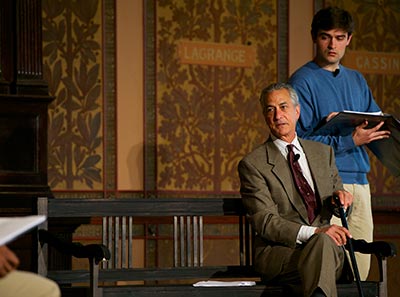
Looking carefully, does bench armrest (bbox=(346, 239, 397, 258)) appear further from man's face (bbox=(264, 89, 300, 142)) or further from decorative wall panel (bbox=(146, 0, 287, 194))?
decorative wall panel (bbox=(146, 0, 287, 194))

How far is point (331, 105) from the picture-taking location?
4293 millimetres

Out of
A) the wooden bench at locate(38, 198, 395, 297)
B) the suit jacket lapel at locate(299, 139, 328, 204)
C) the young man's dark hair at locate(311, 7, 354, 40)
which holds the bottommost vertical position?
the wooden bench at locate(38, 198, 395, 297)

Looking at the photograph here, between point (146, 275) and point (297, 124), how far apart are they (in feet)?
3.06

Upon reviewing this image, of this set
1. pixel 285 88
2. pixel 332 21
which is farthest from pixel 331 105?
pixel 332 21

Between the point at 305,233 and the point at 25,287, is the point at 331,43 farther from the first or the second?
the point at 25,287

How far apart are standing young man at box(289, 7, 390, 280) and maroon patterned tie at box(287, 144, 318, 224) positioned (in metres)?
0.21

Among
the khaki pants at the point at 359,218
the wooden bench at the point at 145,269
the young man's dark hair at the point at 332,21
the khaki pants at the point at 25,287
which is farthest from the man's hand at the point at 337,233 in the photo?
the khaki pants at the point at 25,287

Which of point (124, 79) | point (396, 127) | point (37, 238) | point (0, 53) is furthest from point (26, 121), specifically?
point (396, 127)

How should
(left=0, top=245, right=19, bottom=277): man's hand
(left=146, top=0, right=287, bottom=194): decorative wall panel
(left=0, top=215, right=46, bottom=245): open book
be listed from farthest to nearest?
(left=146, top=0, right=287, bottom=194): decorative wall panel
(left=0, top=245, right=19, bottom=277): man's hand
(left=0, top=215, right=46, bottom=245): open book

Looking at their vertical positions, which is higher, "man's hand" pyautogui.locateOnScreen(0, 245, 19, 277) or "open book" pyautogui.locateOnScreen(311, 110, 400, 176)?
"open book" pyautogui.locateOnScreen(311, 110, 400, 176)

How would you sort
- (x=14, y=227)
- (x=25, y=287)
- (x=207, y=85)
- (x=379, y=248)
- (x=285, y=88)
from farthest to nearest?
(x=207, y=85) < (x=285, y=88) < (x=379, y=248) < (x=25, y=287) < (x=14, y=227)

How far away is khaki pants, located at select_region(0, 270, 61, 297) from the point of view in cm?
264

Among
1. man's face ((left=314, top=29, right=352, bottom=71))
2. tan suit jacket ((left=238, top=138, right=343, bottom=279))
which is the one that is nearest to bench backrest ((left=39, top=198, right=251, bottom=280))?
tan suit jacket ((left=238, top=138, right=343, bottom=279))

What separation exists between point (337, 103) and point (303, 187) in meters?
0.44
